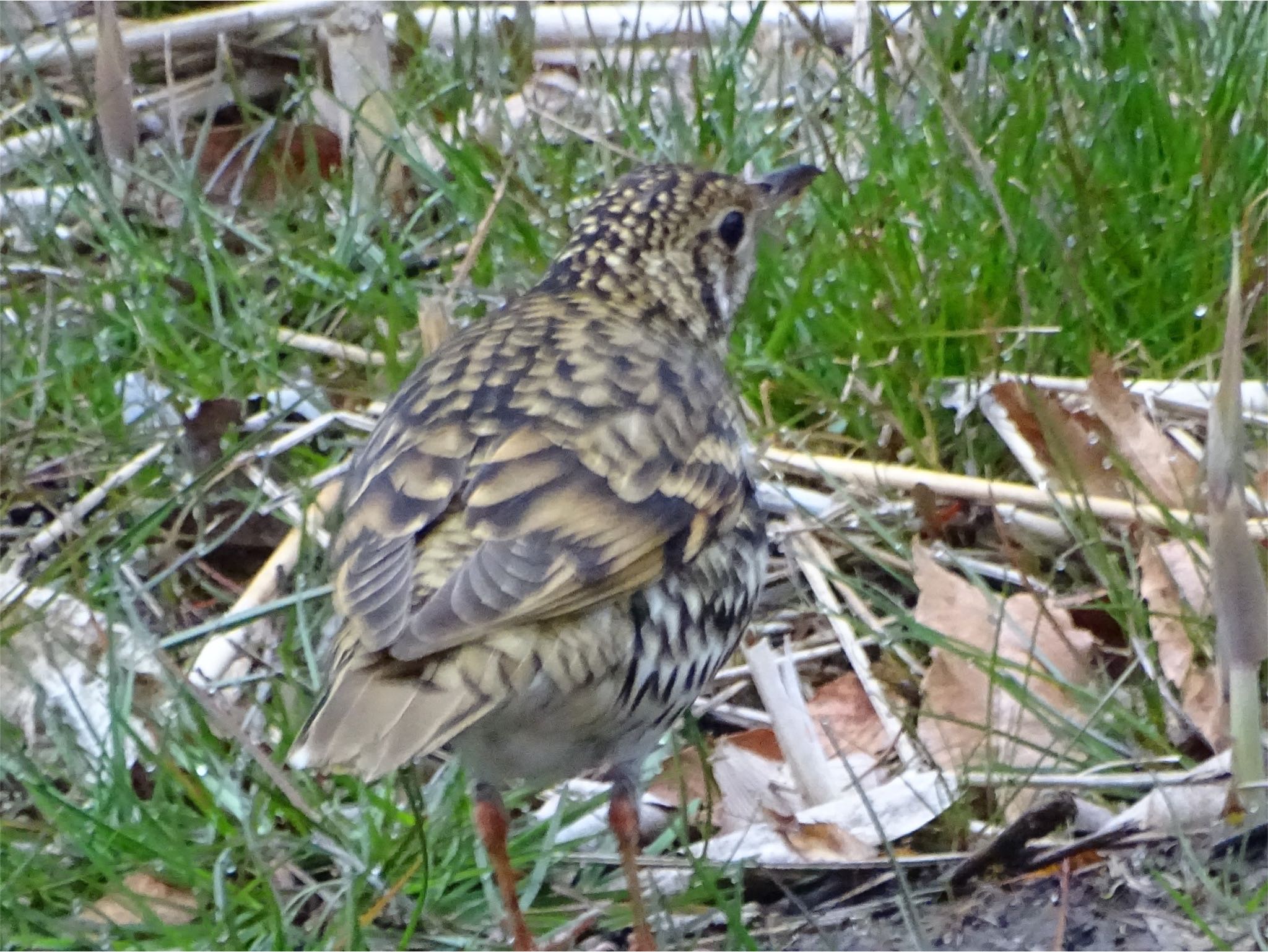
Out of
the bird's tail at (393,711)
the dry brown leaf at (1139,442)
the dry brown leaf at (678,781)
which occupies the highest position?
the bird's tail at (393,711)

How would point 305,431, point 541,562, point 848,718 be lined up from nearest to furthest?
point 541,562 < point 848,718 < point 305,431

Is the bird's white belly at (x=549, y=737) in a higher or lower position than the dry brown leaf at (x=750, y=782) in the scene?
higher

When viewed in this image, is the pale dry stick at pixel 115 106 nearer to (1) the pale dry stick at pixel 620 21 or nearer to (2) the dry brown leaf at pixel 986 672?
(1) the pale dry stick at pixel 620 21

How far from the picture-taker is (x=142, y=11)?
20.3 ft

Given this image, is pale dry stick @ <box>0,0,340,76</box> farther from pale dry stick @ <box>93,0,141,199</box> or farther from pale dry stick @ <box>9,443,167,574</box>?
pale dry stick @ <box>9,443,167,574</box>

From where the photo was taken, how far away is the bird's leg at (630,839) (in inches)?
125

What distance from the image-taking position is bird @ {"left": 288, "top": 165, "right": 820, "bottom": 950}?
2783mm

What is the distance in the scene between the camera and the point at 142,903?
3277 millimetres

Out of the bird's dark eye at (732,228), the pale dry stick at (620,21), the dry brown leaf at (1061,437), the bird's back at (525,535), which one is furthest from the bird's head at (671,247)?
the pale dry stick at (620,21)

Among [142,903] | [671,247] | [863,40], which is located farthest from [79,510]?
[863,40]

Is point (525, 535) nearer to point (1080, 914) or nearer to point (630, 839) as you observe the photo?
point (630, 839)

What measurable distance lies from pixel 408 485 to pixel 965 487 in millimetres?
1453

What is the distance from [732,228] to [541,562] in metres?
1.32

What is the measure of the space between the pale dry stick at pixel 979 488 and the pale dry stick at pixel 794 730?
617 mm
